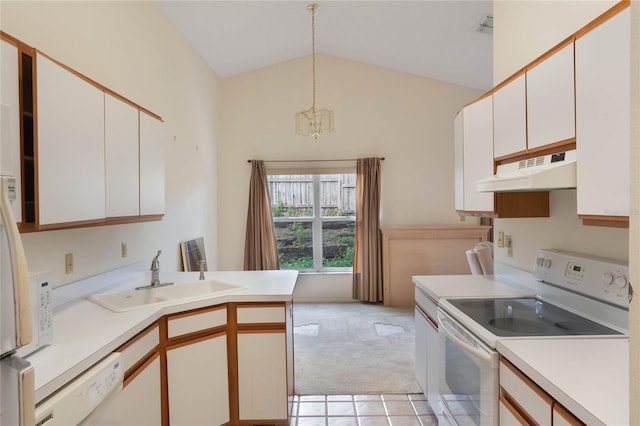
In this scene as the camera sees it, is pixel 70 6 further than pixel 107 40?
No

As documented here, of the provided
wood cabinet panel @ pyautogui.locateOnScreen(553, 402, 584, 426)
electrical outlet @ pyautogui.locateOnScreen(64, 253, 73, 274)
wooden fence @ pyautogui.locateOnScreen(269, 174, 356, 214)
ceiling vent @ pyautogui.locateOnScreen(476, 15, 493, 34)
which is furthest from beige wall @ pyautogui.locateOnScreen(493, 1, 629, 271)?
wooden fence @ pyautogui.locateOnScreen(269, 174, 356, 214)

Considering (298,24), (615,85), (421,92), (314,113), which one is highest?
(298,24)

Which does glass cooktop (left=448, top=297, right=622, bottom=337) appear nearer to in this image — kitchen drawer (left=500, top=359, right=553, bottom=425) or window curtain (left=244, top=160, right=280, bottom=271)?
kitchen drawer (left=500, top=359, right=553, bottom=425)

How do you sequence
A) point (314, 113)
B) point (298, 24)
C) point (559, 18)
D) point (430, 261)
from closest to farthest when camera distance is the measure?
point (559, 18)
point (314, 113)
point (298, 24)
point (430, 261)

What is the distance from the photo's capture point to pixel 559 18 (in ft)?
6.44

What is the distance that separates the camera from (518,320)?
1738 mm

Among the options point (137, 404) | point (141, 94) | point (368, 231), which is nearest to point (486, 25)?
point (368, 231)

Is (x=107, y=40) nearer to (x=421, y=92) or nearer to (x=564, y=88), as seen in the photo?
(x=564, y=88)

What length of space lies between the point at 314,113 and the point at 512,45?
1.94 metres

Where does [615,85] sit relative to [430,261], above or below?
above

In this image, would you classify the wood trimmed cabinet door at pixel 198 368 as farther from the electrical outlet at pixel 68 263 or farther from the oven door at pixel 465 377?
the oven door at pixel 465 377

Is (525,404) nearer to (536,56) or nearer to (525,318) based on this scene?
(525,318)

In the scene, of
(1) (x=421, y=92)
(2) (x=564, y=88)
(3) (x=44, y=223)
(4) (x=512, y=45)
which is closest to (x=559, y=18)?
(4) (x=512, y=45)

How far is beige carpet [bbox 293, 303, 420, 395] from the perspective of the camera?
2.92 metres
